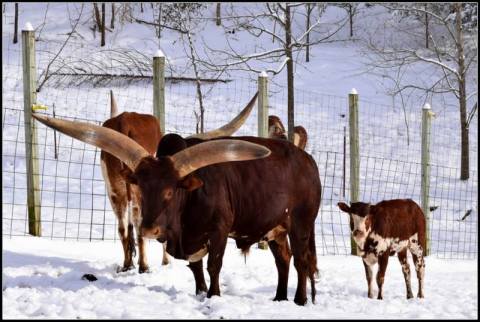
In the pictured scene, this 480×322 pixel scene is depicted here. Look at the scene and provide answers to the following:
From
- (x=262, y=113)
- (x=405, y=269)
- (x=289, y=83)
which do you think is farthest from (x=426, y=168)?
(x=405, y=269)

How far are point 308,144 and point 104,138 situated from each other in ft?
50.4

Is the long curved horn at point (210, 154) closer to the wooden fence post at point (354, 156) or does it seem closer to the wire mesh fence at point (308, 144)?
the wooden fence post at point (354, 156)

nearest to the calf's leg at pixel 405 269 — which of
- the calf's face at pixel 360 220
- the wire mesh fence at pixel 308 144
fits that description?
the calf's face at pixel 360 220

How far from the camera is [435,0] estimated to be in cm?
1677

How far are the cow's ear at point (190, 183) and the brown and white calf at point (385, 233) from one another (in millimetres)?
2879

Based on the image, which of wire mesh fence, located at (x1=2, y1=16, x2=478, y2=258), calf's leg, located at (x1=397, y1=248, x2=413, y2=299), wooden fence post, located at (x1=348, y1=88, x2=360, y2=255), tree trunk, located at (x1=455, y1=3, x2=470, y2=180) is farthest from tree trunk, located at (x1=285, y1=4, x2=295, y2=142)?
tree trunk, located at (x1=455, y1=3, x2=470, y2=180)

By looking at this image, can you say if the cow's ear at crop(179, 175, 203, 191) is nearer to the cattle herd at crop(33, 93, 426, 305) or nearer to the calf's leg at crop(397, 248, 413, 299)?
the cattle herd at crop(33, 93, 426, 305)

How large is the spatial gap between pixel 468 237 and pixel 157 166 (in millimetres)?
11663

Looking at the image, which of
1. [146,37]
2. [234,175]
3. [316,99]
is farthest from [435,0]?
[146,37]

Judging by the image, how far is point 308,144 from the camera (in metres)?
20.7

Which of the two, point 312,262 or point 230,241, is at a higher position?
point 312,262

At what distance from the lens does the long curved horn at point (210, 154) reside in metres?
5.29

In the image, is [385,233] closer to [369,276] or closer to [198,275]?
[369,276]

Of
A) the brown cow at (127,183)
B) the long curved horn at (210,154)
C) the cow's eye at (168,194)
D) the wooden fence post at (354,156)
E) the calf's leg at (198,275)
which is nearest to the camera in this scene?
the cow's eye at (168,194)
